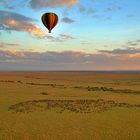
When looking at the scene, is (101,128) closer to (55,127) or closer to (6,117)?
(55,127)

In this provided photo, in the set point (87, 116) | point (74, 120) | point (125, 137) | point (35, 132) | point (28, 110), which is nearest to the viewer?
point (125, 137)

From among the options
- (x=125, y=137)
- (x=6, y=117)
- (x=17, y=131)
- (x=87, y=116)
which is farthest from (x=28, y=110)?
(x=125, y=137)

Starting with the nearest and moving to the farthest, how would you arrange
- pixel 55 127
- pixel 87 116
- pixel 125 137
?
pixel 125 137 < pixel 55 127 < pixel 87 116

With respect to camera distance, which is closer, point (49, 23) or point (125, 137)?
point (125, 137)

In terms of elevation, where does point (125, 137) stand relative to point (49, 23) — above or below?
below

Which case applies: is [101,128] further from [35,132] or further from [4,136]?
[4,136]

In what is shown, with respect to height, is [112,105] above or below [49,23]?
below

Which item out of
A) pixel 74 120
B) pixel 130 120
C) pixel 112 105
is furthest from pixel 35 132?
pixel 112 105
